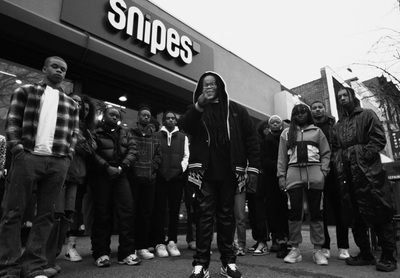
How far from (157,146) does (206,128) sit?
5.04ft

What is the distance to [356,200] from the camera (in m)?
3.48

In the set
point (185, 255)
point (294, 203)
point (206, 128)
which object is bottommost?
point (185, 255)

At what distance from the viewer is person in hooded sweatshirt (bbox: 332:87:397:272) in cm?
325

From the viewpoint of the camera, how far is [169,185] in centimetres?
443

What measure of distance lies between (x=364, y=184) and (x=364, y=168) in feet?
0.61

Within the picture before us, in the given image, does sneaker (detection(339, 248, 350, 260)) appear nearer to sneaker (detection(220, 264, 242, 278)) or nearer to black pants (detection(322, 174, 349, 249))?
black pants (detection(322, 174, 349, 249))

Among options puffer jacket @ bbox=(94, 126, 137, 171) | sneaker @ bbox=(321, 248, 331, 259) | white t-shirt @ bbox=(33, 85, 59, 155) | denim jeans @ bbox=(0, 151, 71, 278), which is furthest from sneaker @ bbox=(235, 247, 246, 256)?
white t-shirt @ bbox=(33, 85, 59, 155)

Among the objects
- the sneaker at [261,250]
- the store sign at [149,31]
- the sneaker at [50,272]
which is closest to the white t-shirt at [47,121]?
the sneaker at [50,272]

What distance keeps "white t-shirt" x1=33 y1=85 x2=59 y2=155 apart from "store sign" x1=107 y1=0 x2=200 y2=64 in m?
3.83

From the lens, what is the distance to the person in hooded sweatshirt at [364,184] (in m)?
3.25

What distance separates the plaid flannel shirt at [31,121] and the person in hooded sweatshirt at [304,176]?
267 cm

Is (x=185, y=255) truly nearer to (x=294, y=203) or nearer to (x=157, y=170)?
(x=157, y=170)

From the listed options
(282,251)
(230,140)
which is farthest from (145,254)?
(230,140)

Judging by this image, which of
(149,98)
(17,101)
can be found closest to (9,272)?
(17,101)
